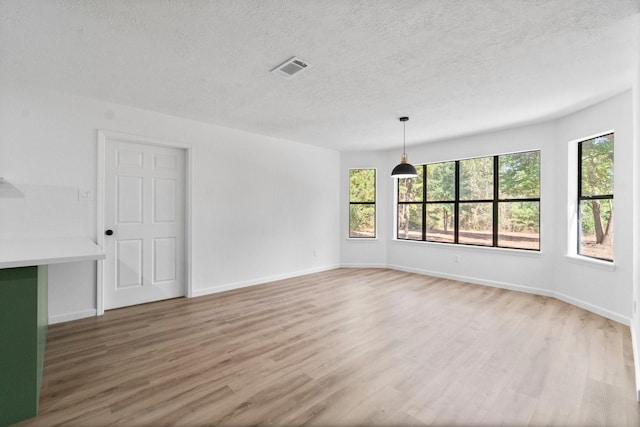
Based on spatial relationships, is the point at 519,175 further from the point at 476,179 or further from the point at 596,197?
the point at 596,197

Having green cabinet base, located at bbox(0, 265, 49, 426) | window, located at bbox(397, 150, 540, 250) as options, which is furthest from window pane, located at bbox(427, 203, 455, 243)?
green cabinet base, located at bbox(0, 265, 49, 426)

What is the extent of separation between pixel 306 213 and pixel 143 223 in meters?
2.91

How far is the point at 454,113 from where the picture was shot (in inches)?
164

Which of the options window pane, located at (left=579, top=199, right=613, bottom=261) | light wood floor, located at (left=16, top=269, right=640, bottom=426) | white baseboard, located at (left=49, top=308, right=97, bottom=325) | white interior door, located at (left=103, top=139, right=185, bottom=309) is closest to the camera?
light wood floor, located at (left=16, top=269, right=640, bottom=426)

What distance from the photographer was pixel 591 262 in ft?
12.9

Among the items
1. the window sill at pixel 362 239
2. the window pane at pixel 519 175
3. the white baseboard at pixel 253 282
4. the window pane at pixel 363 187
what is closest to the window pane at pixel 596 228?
the window pane at pixel 519 175

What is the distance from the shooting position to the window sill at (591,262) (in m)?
3.69

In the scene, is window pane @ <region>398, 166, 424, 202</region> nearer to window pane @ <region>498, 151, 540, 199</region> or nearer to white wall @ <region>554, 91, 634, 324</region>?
window pane @ <region>498, 151, 540, 199</region>

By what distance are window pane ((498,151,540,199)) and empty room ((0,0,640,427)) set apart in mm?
24

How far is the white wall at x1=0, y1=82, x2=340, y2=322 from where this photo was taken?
3.29 m

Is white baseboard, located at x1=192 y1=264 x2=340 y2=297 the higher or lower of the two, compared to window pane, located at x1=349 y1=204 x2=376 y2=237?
lower

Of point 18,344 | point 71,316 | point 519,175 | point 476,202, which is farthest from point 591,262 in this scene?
point 71,316

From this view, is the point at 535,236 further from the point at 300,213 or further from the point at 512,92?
the point at 300,213

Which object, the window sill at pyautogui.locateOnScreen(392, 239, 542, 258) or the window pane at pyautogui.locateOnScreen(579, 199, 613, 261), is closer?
the window pane at pyautogui.locateOnScreen(579, 199, 613, 261)
